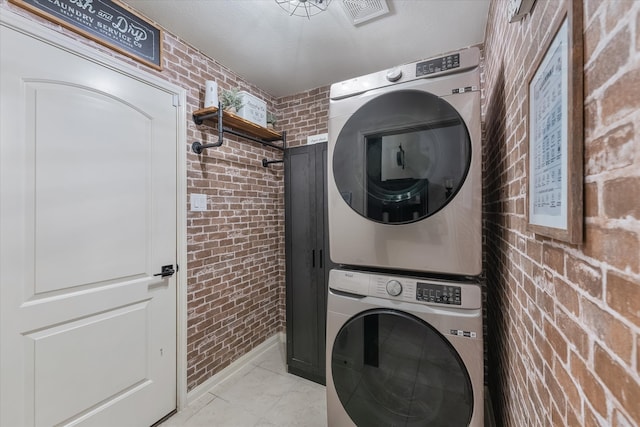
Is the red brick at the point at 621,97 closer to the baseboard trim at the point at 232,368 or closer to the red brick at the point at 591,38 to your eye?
the red brick at the point at 591,38

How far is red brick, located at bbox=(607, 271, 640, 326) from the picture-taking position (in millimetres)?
384

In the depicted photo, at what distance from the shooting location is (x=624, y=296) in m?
0.41

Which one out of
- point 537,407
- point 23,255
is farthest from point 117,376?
point 537,407

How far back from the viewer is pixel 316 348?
85.2 inches

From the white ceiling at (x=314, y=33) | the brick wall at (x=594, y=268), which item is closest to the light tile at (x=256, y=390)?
the brick wall at (x=594, y=268)

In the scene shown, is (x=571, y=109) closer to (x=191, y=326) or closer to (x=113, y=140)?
(x=113, y=140)

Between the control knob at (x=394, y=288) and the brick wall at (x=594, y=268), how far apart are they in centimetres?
47

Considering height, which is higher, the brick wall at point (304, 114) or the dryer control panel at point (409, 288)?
the brick wall at point (304, 114)

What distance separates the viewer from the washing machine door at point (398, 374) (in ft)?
3.75

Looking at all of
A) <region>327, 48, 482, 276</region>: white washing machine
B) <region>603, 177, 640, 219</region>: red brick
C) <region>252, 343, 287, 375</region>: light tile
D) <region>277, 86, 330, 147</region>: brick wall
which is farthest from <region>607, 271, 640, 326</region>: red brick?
<region>277, 86, 330, 147</region>: brick wall

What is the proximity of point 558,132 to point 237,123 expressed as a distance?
2.20m

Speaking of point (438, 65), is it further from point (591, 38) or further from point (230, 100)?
point (230, 100)

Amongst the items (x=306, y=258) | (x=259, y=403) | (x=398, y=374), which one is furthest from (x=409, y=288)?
(x=259, y=403)

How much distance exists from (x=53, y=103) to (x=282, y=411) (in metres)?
2.37
